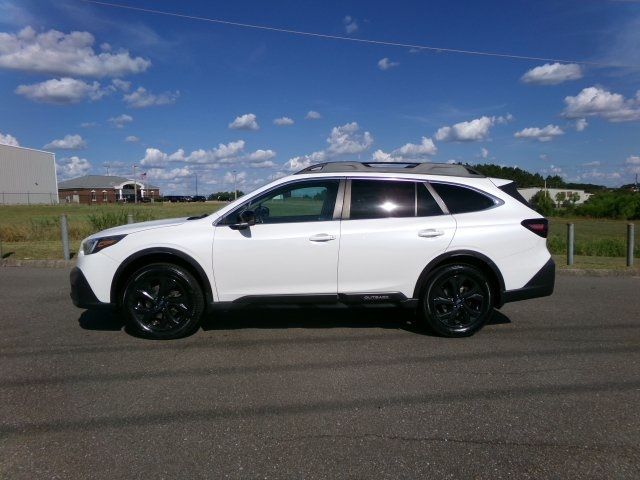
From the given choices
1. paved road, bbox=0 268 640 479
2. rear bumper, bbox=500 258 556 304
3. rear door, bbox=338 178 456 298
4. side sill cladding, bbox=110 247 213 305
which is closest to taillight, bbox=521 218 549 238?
rear bumper, bbox=500 258 556 304

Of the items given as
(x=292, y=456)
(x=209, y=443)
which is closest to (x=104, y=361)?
(x=209, y=443)

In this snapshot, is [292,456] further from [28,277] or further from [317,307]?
[28,277]

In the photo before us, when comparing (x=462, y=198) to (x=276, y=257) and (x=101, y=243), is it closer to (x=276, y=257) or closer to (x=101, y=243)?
(x=276, y=257)

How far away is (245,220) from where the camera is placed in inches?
219

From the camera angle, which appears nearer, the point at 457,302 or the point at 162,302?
the point at 162,302

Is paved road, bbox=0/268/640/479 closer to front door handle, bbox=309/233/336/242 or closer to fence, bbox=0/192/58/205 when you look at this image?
front door handle, bbox=309/233/336/242

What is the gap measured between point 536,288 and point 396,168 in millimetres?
1986

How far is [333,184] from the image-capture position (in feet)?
19.4

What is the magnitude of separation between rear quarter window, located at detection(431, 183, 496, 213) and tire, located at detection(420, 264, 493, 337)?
643 mm

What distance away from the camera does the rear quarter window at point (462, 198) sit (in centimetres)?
595

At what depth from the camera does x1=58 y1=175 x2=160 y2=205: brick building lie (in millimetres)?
109625

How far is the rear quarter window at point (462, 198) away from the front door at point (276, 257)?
1212mm

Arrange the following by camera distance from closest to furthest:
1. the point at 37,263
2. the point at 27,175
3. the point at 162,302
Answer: the point at 162,302
the point at 37,263
the point at 27,175

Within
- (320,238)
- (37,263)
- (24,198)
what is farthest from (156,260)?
(24,198)
